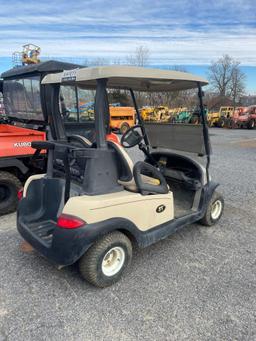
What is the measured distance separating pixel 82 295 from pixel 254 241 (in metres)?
2.05

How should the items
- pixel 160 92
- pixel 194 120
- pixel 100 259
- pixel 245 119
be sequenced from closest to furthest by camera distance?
1. pixel 100 259
2. pixel 194 120
3. pixel 160 92
4. pixel 245 119

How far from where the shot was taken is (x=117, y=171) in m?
2.55

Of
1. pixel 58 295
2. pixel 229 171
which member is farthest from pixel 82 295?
pixel 229 171

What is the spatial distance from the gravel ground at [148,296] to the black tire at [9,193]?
690 millimetres

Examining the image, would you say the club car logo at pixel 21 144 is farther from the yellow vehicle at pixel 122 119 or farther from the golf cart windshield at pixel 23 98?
the yellow vehicle at pixel 122 119

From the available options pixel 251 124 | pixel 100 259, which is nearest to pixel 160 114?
pixel 100 259

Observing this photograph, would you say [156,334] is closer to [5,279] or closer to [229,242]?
[5,279]

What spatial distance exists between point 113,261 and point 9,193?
2.15 metres

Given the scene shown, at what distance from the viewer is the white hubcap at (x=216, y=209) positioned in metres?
3.56

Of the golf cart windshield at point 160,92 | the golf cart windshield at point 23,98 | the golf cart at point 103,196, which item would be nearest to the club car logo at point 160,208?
the golf cart at point 103,196

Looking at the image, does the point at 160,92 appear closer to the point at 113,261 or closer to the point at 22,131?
the point at 22,131

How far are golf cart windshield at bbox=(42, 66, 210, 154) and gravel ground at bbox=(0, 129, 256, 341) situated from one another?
1168mm

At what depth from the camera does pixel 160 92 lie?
149 inches

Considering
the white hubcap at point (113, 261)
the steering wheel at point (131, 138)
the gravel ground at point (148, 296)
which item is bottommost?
the gravel ground at point (148, 296)
